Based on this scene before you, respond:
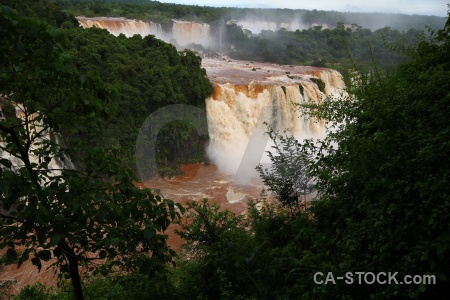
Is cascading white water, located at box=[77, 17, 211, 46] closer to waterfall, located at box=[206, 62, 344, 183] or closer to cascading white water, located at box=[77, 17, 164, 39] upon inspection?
cascading white water, located at box=[77, 17, 164, 39]

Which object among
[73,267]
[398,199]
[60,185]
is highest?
[60,185]

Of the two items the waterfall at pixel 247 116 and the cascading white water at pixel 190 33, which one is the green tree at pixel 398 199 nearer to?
the waterfall at pixel 247 116

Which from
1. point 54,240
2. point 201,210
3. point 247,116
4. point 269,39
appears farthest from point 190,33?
point 54,240

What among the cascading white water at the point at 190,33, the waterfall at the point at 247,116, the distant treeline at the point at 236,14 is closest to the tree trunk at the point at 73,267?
the waterfall at the point at 247,116

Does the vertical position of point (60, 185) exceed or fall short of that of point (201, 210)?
it exceeds it

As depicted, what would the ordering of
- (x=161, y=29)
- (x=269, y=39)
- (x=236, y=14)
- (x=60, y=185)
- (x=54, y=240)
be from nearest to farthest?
(x=54, y=240) < (x=60, y=185) < (x=161, y=29) < (x=269, y=39) < (x=236, y=14)

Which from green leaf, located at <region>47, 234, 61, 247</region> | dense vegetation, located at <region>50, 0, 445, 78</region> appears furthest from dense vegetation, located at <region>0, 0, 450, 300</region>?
dense vegetation, located at <region>50, 0, 445, 78</region>

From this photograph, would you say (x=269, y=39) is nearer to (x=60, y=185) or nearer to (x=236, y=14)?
(x=236, y=14)

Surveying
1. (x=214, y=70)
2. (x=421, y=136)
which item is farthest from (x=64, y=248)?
(x=214, y=70)

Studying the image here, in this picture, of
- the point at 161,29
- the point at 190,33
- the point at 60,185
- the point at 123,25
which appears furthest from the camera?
the point at 190,33
